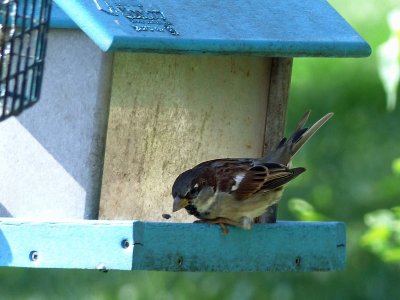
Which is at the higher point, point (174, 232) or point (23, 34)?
point (23, 34)

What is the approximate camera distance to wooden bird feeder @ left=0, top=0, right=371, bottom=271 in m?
3.51

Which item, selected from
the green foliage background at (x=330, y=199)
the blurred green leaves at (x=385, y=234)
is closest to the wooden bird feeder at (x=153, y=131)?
the blurred green leaves at (x=385, y=234)

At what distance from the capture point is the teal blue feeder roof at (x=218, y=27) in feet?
11.0

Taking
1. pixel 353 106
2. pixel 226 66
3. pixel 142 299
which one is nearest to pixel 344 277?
pixel 142 299

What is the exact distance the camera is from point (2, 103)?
378 centimetres

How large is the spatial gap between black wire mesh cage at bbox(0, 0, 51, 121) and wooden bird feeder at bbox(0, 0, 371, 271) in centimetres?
7

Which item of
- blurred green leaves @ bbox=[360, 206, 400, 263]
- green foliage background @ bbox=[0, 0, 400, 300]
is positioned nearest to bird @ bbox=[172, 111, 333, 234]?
blurred green leaves @ bbox=[360, 206, 400, 263]

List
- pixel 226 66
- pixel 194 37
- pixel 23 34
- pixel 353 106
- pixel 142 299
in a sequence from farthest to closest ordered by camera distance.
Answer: pixel 353 106 → pixel 142 299 → pixel 226 66 → pixel 23 34 → pixel 194 37

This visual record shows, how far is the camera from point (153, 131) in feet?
12.8

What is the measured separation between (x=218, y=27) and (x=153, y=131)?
0.44 m

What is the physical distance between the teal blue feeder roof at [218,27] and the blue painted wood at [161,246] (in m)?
0.50

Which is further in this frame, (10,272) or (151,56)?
(10,272)

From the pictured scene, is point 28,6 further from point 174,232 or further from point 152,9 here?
point 174,232

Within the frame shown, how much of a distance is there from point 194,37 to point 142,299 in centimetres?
312
